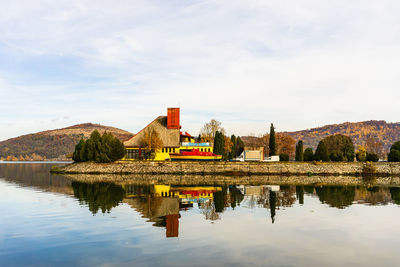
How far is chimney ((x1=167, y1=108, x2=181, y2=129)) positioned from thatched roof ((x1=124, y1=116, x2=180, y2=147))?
1224mm

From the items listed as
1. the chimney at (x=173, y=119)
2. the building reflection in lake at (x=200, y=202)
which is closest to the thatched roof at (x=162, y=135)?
the chimney at (x=173, y=119)

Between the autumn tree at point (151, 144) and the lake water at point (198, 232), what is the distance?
5121cm

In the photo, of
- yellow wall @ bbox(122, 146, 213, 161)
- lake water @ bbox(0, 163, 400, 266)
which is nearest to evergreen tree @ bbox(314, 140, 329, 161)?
yellow wall @ bbox(122, 146, 213, 161)

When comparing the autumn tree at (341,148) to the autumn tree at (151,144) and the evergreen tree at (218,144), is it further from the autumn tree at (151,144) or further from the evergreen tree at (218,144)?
the autumn tree at (151,144)

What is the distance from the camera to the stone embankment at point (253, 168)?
7438 cm

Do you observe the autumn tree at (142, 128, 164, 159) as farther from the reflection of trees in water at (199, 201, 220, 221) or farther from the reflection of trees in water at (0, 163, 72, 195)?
the reflection of trees in water at (199, 201, 220, 221)

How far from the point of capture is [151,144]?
87.2 metres

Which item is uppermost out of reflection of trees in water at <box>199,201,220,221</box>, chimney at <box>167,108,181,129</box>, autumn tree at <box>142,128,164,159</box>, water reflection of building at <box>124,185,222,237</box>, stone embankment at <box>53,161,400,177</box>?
chimney at <box>167,108,181,129</box>

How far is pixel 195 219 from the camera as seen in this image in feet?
83.6

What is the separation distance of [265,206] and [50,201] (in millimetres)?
22610

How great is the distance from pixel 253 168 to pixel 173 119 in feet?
102

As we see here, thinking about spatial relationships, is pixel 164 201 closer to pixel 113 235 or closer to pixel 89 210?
pixel 89 210

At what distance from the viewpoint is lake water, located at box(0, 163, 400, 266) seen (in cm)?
1595

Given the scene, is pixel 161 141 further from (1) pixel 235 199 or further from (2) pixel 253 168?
(1) pixel 235 199
